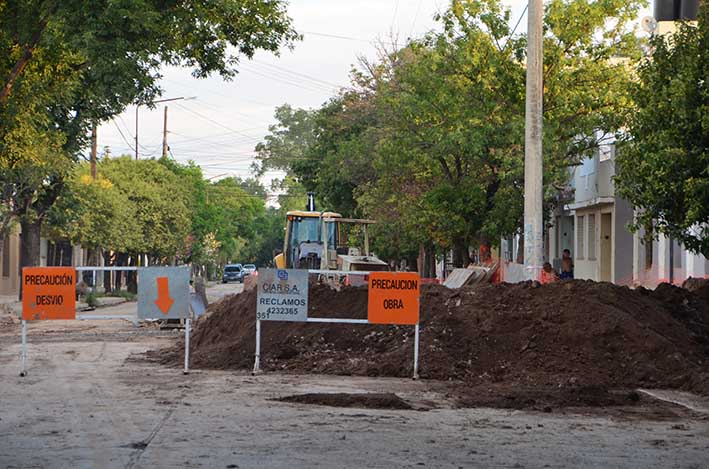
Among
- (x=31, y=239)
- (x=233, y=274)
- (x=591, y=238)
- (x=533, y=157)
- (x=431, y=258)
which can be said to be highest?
(x=533, y=157)

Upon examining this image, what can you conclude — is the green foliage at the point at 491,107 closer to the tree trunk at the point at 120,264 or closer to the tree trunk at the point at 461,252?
the tree trunk at the point at 461,252

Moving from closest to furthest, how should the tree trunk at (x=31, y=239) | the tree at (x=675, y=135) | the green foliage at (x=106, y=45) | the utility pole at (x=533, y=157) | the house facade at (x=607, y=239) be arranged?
the tree at (x=675, y=135)
the green foliage at (x=106, y=45)
the utility pole at (x=533, y=157)
the house facade at (x=607, y=239)
the tree trunk at (x=31, y=239)

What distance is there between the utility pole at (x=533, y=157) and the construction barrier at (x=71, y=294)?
859 cm

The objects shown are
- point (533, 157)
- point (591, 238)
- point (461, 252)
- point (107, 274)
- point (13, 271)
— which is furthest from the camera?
point (107, 274)

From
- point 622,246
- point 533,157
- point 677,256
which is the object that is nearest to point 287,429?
point 533,157

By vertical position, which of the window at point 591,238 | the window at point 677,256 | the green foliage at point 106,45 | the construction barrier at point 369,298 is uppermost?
the green foliage at point 106,45

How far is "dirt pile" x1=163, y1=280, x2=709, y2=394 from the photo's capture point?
54.4ft

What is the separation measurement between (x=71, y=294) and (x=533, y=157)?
10295 mm

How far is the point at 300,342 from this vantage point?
1875cm

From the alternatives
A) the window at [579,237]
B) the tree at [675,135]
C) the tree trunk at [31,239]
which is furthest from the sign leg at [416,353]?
the tree trunk at [31,239]

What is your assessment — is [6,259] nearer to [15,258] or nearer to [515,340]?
[15,258]

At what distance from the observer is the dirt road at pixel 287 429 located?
9.52 m

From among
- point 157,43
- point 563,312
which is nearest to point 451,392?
point 563,312

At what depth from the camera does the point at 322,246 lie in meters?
34.8
